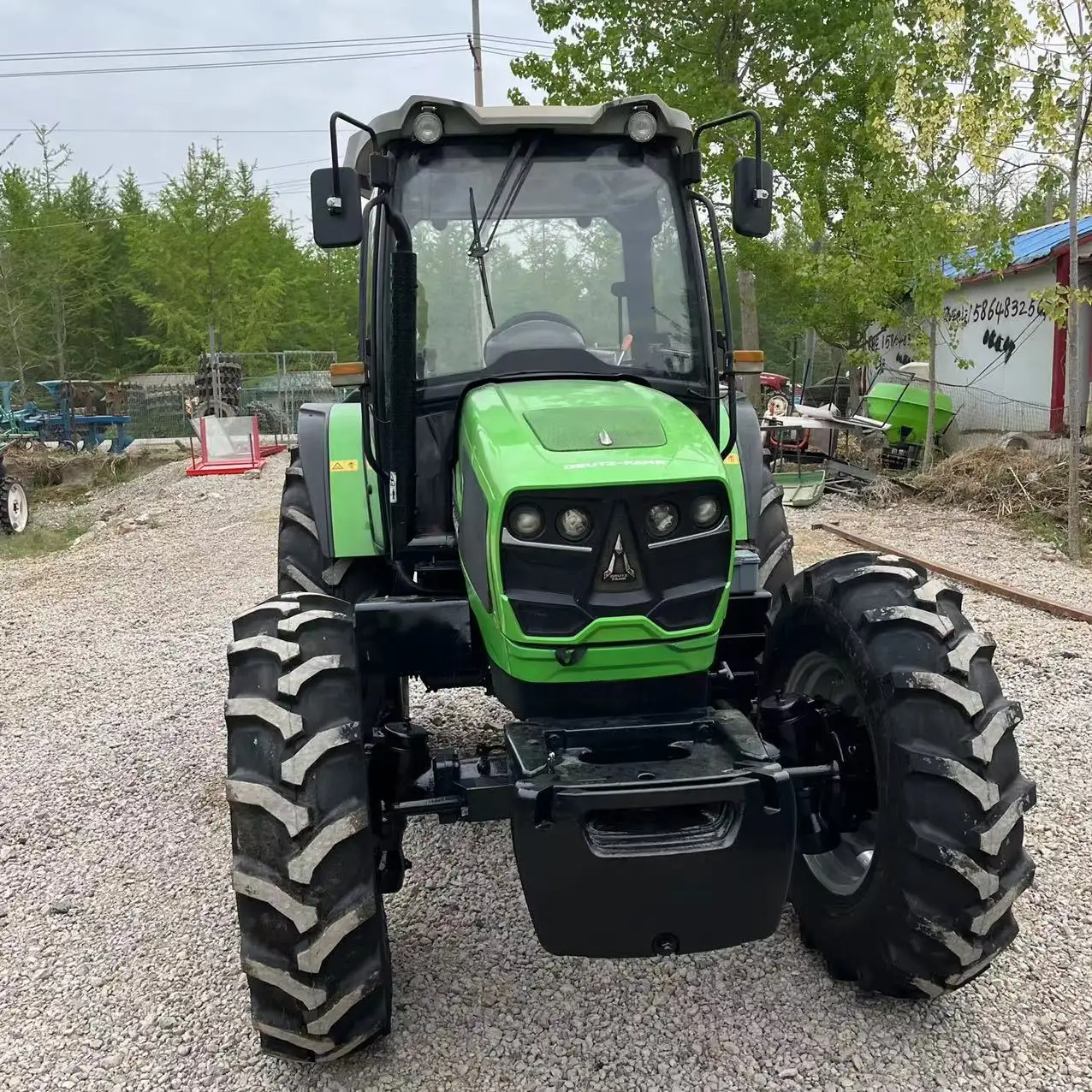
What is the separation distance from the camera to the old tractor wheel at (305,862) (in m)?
2.72

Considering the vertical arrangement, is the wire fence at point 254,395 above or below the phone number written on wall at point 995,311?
below

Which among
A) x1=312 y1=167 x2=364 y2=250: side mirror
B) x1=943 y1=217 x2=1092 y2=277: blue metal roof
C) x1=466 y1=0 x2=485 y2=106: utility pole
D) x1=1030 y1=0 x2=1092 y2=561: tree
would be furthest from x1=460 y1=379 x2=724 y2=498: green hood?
x1=466 y1=0 x2=485 y2=106: utility pole

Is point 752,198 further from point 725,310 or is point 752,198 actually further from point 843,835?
point 843,835

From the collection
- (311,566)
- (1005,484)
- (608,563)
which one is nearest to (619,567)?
(608,563)

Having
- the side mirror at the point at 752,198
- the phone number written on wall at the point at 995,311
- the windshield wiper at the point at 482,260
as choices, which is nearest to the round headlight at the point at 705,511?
the windshield wiper at the point at 482,260

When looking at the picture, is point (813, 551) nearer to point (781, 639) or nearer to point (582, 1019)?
point (781, 639)

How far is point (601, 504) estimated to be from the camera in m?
2.78

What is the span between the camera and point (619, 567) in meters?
2.83

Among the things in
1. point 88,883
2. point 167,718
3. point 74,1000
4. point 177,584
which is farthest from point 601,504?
point 177,584

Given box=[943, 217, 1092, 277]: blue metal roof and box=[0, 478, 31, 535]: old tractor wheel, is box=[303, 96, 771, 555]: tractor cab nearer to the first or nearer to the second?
box=[943, 217, 1092, 277]: blue metal roof

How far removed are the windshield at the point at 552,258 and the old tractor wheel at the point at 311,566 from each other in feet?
3.71

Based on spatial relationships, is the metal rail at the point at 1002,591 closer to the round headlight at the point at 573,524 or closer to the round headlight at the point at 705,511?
the round headlight at the point at 705,511

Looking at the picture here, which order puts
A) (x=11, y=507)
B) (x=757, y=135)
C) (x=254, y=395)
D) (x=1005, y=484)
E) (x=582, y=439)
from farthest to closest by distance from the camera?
1. (x=254, y=395)
2. (x=11, y=507)
3. (x=1005, y=484)
4. (x=757, y=135)
5. (x=582, y=439)

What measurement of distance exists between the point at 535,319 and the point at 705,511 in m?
1.29
